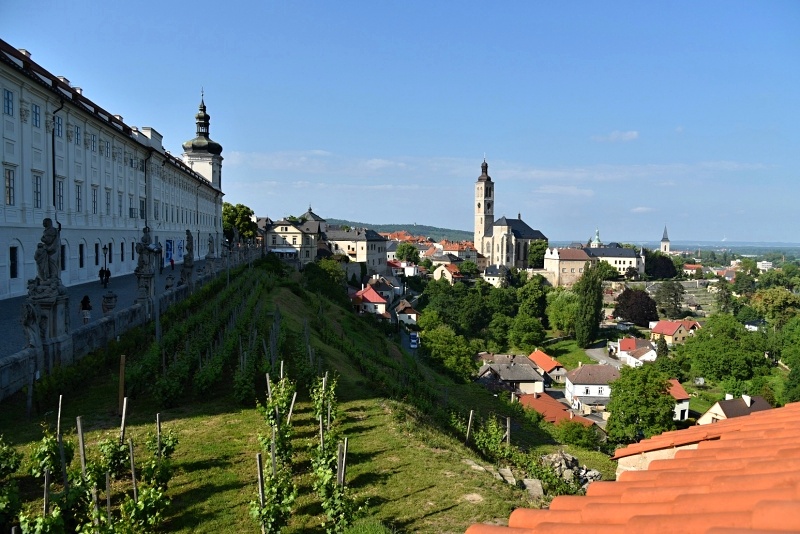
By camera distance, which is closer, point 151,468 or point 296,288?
point 151,468

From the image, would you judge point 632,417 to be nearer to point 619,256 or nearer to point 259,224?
point 259,224

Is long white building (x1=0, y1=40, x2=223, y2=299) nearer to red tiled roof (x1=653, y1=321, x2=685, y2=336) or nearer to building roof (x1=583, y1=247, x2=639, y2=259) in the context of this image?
red tiled roof (x1=653, y1=321, x2=685, y2=336)

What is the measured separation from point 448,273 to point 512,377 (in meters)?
64.1

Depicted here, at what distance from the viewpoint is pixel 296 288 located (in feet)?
145

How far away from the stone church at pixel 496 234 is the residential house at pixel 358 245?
43.1 m

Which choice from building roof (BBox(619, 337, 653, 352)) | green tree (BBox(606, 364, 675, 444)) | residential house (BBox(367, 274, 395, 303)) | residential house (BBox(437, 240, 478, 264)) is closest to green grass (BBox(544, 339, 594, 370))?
building roof (BBox(619, 337, 653, 352))

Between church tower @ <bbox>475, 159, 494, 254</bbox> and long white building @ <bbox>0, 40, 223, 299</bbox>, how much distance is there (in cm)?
10876

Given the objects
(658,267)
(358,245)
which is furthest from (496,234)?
(358,245)

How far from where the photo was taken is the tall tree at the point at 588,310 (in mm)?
81750

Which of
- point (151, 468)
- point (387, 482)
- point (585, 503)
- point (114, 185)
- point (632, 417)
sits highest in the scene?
point (114, 185)

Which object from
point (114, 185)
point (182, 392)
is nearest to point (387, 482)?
point (182, 392)

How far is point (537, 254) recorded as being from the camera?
14500 centimetres

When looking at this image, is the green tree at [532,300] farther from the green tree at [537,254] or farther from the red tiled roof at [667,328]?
the green tree at [537,254]

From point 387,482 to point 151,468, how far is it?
12.6 ft
